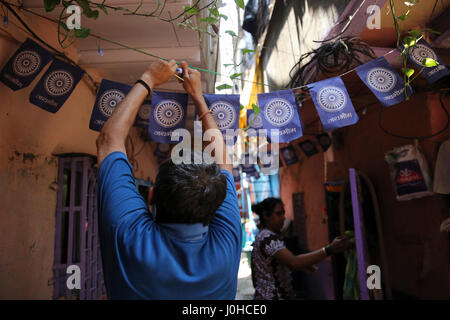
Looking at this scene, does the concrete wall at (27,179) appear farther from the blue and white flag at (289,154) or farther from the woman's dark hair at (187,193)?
the blue and white flag at (289,154)

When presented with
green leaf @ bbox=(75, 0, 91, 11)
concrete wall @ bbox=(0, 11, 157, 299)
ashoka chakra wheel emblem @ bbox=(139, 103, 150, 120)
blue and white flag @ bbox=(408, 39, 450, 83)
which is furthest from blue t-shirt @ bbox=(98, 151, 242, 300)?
blue and white flag @ bbox=(408, 39, 450, 83)

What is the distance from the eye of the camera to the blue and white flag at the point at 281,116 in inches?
126

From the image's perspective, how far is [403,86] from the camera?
2988mm

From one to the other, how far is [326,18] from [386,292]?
407cm

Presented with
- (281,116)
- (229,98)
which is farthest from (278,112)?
(229,98)

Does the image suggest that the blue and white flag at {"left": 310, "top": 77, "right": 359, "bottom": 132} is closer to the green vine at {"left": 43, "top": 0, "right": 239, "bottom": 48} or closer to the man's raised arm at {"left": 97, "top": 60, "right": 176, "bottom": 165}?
the green vine at {"left": 43, "top": 0, "right": 239, "bottom": 48}

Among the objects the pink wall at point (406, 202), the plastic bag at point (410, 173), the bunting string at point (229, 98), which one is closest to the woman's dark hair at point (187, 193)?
the bunting string at point (229, 98)

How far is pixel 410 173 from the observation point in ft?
12.5

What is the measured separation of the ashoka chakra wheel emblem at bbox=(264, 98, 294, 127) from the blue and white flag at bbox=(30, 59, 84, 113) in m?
1.82

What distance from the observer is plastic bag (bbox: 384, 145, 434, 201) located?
12.0 ft

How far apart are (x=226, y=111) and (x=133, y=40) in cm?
173

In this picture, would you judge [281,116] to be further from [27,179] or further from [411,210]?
[27,179]
